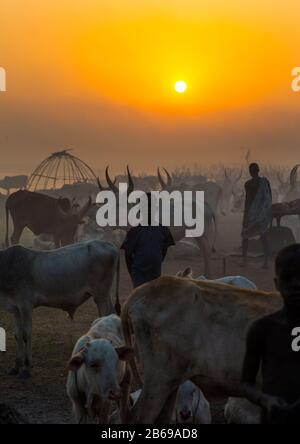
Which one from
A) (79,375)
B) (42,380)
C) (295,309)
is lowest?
(42,380)

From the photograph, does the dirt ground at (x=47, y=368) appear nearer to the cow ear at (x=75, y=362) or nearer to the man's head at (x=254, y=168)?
the cow ear at (x=75, y=362)

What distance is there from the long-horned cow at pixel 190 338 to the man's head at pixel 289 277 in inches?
58.0

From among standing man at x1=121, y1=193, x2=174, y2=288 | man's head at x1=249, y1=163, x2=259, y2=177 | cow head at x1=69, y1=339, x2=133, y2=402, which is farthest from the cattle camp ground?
A: man's head at x1=249, y1=163, x2=259, y2=177

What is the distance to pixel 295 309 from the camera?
305 cm

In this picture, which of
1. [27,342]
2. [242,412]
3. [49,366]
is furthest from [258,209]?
[242,412]

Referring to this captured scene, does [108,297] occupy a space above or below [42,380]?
above

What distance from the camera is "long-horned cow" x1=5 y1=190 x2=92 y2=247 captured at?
789 inches

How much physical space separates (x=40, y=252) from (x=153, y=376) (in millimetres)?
4513

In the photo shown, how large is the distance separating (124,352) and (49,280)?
3.43 m

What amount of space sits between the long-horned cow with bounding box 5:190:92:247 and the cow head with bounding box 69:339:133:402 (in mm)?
14367
